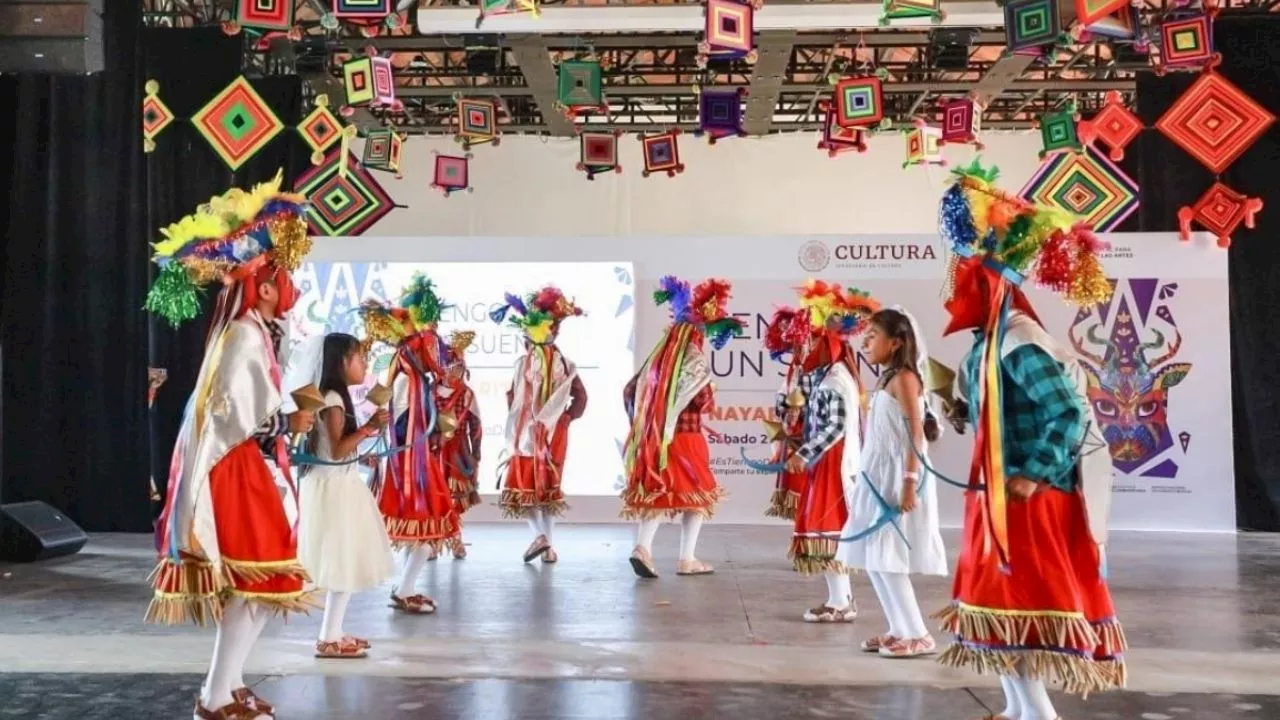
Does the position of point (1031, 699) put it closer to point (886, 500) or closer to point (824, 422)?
point (886, 500)

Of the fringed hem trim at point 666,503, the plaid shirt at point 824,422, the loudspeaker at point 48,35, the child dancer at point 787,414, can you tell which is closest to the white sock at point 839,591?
the child dancer at point 787,414

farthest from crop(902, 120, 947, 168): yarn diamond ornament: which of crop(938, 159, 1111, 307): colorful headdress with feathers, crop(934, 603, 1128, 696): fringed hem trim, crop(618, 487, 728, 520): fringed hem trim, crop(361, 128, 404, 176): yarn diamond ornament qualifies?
crop(934, 603, 1128, 696): fringed hem trim

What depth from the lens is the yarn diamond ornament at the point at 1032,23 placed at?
657cm

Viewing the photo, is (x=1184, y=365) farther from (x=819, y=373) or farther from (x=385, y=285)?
(x=385, y=285)

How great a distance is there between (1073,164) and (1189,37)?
2.40m

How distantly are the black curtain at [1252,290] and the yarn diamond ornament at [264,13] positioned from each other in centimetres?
722

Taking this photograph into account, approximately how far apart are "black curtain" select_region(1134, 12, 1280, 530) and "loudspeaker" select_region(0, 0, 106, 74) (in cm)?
820

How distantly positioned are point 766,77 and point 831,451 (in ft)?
18.9

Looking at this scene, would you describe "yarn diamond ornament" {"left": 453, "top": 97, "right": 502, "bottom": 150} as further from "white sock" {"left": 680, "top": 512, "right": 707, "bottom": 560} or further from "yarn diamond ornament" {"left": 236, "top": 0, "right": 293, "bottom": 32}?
"white sock" {"left": 680, "top": 512, "right": 707, "bottom": 560}

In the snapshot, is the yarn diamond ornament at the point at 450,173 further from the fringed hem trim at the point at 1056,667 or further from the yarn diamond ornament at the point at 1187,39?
the fringed hem trim at the point at 1056,667

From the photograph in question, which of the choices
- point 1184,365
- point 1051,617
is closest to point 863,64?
point 1184,365

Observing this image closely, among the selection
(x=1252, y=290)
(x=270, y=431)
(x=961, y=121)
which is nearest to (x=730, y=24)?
(x=961, y=121)

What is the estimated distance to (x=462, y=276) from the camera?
984 cm

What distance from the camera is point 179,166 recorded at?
9.68 meters
